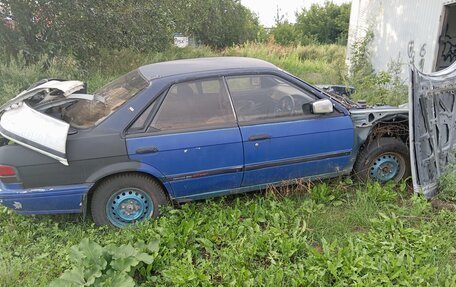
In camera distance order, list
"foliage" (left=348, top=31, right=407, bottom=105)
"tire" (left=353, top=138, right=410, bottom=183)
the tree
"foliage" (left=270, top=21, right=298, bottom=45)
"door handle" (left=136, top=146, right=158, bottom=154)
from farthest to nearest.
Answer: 1. "foliage" (left=270, top=21, right=298, bottom=45)
2. the tree
3. "foliage" (left=348, top=31, right=407, bottom=105)
4. "tire" (left=353, top=138, right=410, bottom=183)
5. "door handle" (left=136, top=146, right=158, bottom=154)

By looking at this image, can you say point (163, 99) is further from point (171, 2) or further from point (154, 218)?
point (171, 2)

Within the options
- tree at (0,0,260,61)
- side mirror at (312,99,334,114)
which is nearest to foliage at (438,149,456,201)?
side mirror at (312,99,334,114)

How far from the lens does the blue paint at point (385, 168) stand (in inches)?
164

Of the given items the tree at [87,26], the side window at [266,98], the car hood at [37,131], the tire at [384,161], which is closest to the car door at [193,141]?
the side window at [266,98]

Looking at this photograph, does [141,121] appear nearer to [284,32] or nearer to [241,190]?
[241,190]

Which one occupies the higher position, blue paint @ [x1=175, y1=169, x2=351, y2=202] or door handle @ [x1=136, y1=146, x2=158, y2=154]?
door handle @ [x1=136, y1=146, x2=158, y2=154]

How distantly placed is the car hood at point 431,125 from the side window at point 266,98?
3.44 feet

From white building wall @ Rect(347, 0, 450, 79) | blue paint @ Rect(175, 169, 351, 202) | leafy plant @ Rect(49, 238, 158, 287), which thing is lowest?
leafy plant @ Rect(49, 238, 158, 287)

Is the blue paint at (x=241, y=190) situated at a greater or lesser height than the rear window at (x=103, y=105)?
lesser

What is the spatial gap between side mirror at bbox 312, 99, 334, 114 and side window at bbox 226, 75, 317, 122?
0.10 metres

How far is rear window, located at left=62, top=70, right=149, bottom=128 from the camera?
3.43 metres

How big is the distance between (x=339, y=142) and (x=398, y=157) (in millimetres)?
912

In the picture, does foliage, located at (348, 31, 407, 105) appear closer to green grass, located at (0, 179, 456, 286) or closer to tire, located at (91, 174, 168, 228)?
green grass, located at (0, 179, 456, 286)

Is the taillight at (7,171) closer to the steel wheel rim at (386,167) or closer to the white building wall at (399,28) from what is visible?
the steel wheel rim at (386,167)
